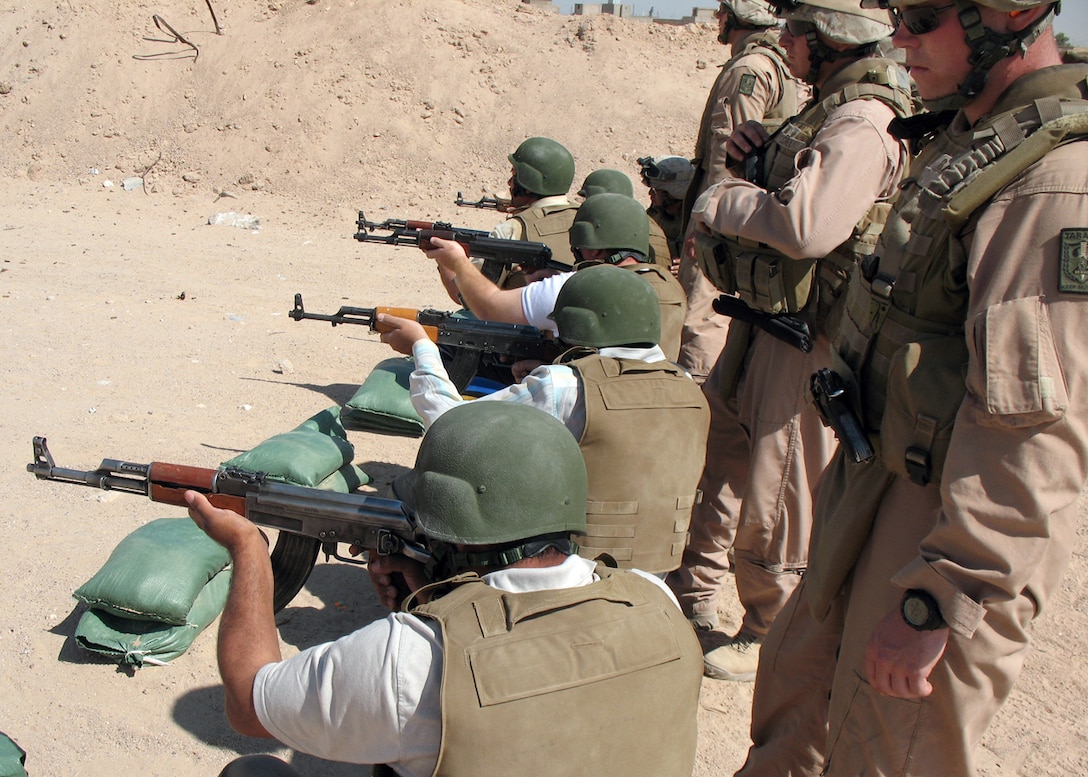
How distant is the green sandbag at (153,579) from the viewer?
137 inches

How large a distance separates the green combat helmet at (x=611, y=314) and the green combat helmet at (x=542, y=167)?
2545mm

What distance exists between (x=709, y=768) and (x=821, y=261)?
194 centimetres

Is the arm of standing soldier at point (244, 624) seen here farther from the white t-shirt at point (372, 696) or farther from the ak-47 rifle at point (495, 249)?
the ak-47 rifle at point (495, 249)

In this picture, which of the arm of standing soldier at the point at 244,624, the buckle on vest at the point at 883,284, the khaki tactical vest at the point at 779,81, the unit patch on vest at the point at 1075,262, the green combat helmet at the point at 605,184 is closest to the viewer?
the unit patch on vest at the point at 1075,262

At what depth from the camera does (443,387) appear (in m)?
3.59

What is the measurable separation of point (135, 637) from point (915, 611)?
9.43ft

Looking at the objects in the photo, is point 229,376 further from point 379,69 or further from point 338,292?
point 379,69

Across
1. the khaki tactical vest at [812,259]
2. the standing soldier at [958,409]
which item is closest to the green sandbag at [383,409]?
the khaki tactical vest at [812,259]

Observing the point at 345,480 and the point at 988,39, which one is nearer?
the point at 988,39

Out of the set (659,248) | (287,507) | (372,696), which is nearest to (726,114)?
(659,248)

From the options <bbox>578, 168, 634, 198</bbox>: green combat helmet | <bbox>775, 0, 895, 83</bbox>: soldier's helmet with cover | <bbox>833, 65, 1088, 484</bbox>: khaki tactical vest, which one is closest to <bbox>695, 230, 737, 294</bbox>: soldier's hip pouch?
<bbox>775, 0, 895, 83</bbox>: soldier's helmet with cover

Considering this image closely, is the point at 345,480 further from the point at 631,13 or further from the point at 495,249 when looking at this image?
the point at 631,13

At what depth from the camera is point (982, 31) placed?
2.10 metres

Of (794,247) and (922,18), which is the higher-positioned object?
(922,18)
